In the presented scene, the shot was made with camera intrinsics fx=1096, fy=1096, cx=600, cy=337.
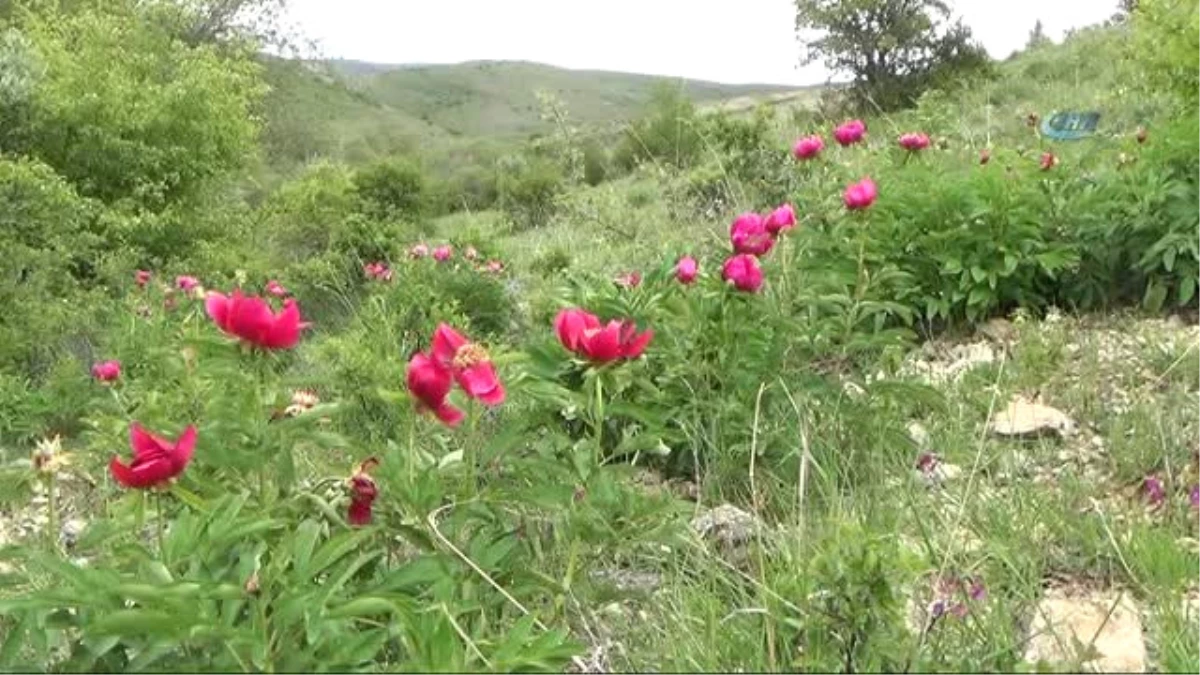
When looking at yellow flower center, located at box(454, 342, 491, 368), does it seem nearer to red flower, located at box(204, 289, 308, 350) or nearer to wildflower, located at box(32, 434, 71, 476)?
red flower, located at box(204, 289, 308, 350)

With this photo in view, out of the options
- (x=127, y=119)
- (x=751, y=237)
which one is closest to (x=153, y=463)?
(x=751, y=237)

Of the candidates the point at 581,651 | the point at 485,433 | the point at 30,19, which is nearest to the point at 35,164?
the point at 30,19

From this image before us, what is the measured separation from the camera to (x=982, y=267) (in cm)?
373

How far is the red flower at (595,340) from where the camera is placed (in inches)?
64.6

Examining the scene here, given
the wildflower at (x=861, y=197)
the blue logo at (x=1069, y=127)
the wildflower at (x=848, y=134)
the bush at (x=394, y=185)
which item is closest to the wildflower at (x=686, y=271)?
the wildflower at (x=861, y=197)

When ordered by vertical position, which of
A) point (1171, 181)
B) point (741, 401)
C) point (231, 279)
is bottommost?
point (231, 279)

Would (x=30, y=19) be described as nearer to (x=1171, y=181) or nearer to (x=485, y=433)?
(x=485, y=433)

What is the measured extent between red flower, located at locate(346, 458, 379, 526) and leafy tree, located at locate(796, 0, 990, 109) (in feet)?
48.2

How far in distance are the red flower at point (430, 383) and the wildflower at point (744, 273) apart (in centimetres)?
104

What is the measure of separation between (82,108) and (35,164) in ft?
6.64

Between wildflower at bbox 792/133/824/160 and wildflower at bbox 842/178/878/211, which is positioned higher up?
wildflower at bbox 792/133/824/160

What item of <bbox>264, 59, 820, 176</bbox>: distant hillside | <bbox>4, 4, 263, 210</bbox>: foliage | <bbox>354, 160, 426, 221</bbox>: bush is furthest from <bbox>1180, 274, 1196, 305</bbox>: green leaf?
<bbox>354, 160, 426, 221</bbox>: bush

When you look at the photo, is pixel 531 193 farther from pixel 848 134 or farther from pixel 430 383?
pixel 430 383

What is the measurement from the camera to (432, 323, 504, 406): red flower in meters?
1.50
